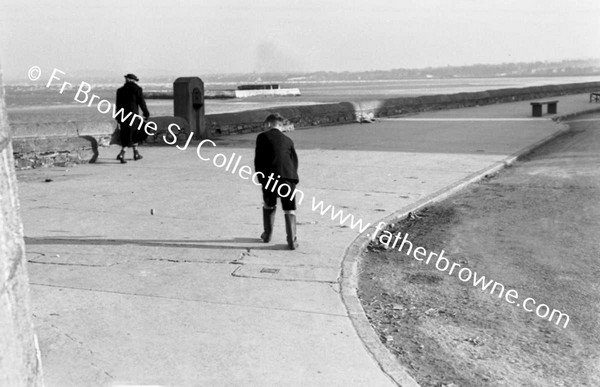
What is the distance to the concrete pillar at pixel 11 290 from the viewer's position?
7.63ft

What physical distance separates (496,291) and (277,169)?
2217mm

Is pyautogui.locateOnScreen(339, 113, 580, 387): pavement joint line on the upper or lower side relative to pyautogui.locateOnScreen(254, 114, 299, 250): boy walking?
lower

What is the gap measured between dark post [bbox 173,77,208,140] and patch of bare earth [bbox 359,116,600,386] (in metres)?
7.63

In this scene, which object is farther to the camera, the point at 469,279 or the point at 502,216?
the point at 502,216

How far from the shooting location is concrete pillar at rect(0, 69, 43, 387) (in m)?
2.33

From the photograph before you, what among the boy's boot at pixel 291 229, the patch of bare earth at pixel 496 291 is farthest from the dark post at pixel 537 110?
the boy's boot at pixel 291 229

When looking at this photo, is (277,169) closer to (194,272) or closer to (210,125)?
(194,272)

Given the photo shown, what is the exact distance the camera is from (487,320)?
535 centimetres

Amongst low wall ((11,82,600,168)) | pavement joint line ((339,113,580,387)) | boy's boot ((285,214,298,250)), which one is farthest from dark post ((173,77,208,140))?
boy's boot ((285,214,298,250))

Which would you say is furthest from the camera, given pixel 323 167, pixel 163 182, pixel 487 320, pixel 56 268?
pixel 323 167

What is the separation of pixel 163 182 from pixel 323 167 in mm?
2963

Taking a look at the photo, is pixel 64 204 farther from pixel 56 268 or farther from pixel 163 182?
pixel 56 268

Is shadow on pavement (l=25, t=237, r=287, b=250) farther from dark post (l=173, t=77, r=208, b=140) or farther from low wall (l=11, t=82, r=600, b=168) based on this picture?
dark post (l=173, t=77, r=208, b=140)

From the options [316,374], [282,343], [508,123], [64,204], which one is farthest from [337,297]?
[508,123]
